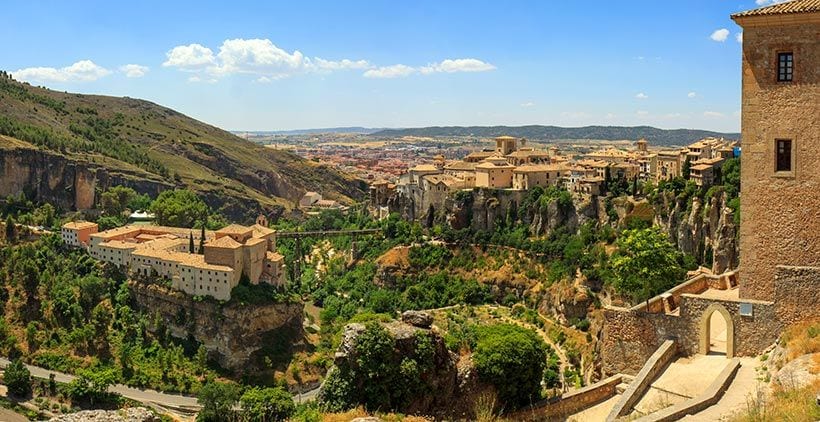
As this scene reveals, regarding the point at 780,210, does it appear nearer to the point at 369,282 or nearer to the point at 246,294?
the point at 246,294

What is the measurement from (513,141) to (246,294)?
4857cm

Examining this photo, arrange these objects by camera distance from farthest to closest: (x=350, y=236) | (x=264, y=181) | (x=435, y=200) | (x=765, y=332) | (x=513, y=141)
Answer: (x=264, y=181)
(x=513, y=141)
(x=350, y=236)
(x=435, y=200)
(x=765, y=332)

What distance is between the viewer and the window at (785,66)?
2038 cm

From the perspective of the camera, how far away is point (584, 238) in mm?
62531

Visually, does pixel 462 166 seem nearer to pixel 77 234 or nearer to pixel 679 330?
pixel 77 234

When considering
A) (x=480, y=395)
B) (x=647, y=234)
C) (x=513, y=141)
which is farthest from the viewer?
(x=513, y=141)

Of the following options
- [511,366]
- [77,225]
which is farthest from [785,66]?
[77,225]

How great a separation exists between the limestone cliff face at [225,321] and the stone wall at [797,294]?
143 feet

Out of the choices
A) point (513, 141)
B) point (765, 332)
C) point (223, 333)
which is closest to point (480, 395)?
point (765, 332)

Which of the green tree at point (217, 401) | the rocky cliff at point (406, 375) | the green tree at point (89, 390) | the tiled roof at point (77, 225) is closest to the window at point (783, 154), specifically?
the rocky cliff at point (406, 375)

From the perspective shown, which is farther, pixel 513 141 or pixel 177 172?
pixel 177 172

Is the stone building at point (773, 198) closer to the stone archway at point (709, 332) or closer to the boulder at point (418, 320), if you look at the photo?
the stone archway at point (709, 332)

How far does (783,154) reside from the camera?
20.8 meters

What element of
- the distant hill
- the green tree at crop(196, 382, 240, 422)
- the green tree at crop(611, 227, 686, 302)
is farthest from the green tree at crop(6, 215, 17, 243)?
the green tree at crop(611, 227, 686, 302)
